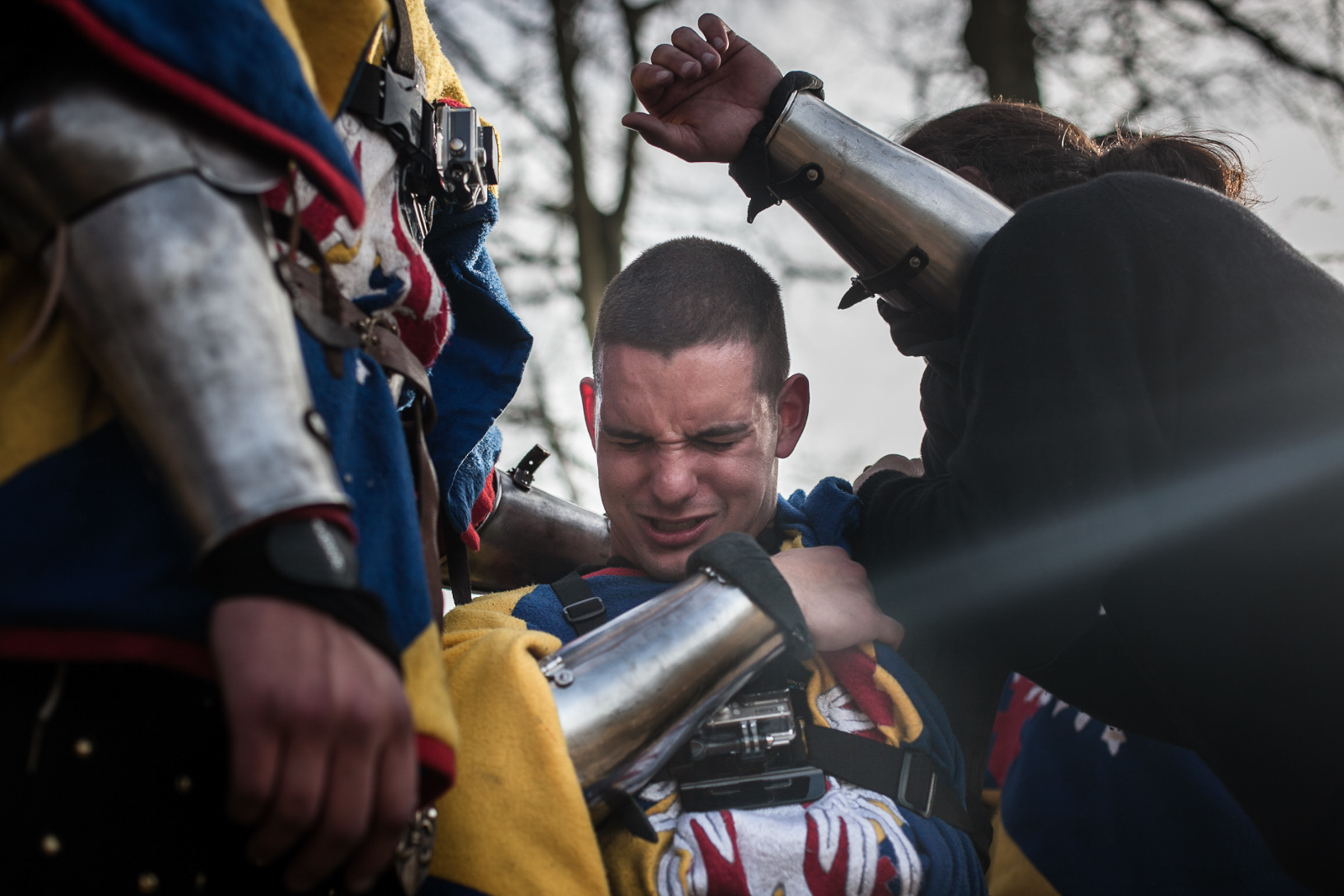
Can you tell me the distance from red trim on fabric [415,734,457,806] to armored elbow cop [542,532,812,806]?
34cm

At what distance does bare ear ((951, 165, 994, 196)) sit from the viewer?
180 cm

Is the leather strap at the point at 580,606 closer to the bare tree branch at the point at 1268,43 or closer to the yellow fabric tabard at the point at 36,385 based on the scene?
the yellow fabric tabard at the point at 36,385

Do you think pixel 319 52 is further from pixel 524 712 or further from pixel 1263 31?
pixel 1263 31

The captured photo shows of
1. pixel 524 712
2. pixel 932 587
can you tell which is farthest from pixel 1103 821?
pixel 524 712

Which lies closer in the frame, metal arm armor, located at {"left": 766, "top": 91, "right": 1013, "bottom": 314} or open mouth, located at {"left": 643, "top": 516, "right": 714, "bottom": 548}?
metal arm armor, located at {"left": 766, "top": 91, "right": 1013, "bottom": 314}

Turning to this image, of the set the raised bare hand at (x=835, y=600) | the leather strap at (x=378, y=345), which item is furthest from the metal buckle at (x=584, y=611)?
the leather strap at (x=378, y=345)

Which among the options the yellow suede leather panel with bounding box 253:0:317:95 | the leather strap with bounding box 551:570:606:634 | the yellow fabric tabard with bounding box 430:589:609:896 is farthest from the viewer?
the leather strap with bounding box 551:570:606:634

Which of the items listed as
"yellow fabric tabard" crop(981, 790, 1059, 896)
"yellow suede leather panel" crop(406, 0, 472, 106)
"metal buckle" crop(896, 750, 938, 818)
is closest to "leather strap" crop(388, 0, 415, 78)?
"yellow suede leather panel" crop(406, 0, 472, 106)

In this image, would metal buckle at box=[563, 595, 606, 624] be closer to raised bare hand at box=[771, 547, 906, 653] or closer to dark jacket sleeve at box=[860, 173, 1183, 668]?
raised bare hand at box=[771, 547, 906, 653]

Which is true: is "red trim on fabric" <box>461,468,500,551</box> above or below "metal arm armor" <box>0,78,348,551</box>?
below

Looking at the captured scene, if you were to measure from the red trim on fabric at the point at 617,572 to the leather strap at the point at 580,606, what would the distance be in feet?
0.34

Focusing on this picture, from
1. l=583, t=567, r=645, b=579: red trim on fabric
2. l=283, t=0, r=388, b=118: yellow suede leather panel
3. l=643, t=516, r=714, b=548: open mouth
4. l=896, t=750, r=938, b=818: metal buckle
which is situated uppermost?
l=283, t=0, r=388, b=118: yellow suede leather panel

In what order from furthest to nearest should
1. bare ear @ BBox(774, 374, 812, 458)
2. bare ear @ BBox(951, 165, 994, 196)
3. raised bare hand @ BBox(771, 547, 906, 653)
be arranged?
bare ear @ BBox(774, 374, 812, 458) < bare ear @ BBox(951, 165, 994, 196) < raised bare hand @ BBox(771, 547, 906, 653)

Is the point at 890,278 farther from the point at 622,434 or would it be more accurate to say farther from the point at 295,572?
the point at 295,572
